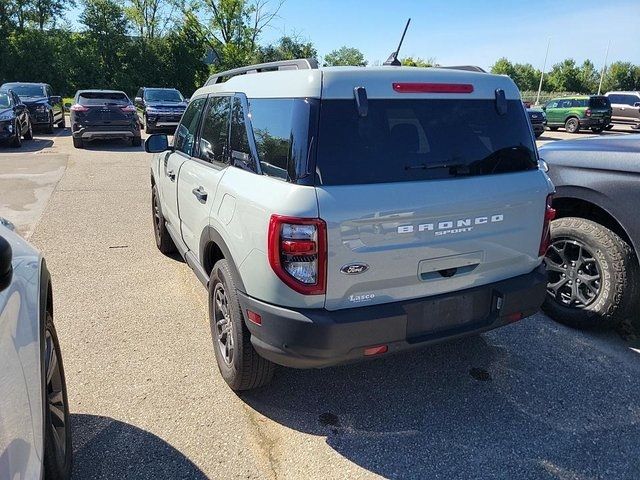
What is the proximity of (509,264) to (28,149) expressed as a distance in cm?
1507

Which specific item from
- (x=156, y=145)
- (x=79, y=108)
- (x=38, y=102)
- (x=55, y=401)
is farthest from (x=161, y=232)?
(x=38, y=102)

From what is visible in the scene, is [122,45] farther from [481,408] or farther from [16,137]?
[481,408]

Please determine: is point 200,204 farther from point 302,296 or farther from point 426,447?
point 426,447

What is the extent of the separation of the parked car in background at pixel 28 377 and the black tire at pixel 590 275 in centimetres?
361

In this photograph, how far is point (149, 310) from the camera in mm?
4152

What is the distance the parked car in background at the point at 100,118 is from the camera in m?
14.2

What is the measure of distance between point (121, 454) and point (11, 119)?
14.4 m

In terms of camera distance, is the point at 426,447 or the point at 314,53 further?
the point at 314,53

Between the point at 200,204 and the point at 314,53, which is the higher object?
the point at 314,53

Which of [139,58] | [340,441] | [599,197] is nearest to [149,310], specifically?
[340,441]

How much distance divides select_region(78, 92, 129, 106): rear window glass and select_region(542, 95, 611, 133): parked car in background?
2098cm

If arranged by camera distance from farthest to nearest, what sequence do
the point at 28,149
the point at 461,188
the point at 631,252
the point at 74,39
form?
the point at 74,39 → the point at 28,149 → the point at 631,252 → the point at 461,188

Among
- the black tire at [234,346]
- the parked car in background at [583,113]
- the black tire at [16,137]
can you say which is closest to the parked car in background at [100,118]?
the black tire at [16,137]

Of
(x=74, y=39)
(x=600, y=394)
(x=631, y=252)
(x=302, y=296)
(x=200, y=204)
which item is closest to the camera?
(x=302, y=296)
